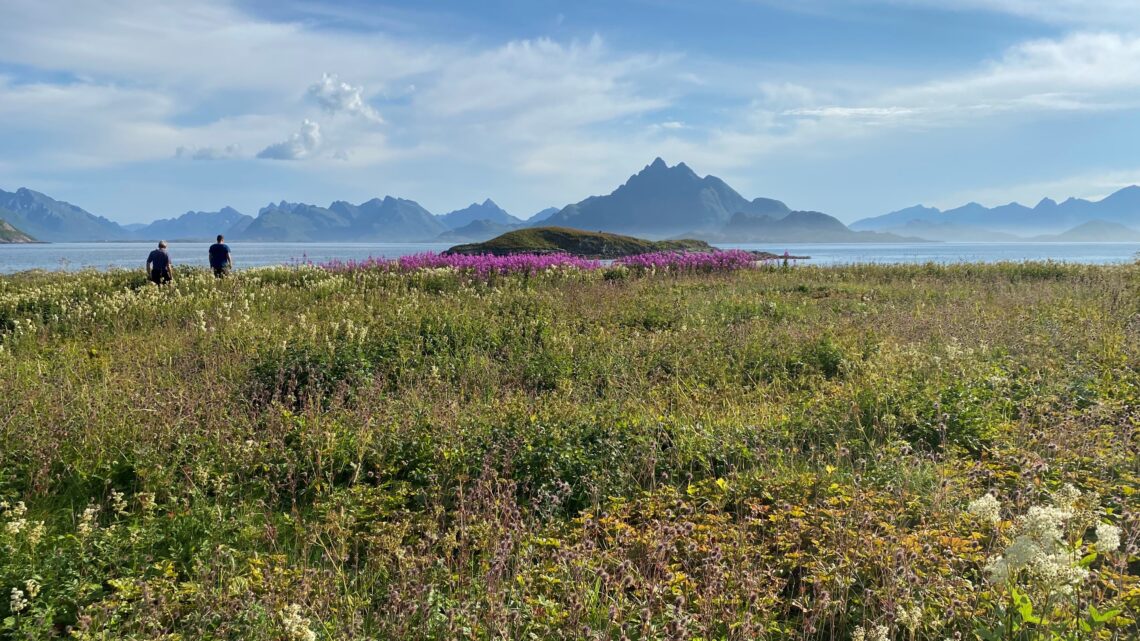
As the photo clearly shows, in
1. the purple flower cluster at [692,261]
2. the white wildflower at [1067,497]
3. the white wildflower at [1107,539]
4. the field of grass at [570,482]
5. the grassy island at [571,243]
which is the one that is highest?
the grassy island at [571,243]

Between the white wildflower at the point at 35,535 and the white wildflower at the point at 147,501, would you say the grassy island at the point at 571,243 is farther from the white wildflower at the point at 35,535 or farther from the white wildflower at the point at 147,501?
the white wildflower at the point at 35,535

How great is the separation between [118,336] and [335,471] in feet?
24.0

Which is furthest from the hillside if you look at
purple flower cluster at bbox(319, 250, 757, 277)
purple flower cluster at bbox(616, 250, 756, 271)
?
purple flower cluster at bbox(319, 250, 757, 277)

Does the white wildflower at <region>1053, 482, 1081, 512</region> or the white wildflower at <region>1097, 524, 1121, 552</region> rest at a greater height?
the white wildflower at <region>1097, 524, 1121, 552</region>

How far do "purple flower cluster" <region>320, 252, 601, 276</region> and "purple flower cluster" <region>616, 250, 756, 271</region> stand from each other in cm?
168

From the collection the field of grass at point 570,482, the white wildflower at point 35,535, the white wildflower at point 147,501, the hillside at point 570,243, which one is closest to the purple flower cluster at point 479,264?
the field of grass at point 570,482

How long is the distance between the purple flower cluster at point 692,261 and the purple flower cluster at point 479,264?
168 centimetres

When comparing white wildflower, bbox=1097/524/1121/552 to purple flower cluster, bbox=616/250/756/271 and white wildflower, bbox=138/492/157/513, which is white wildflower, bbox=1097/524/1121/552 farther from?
purple flower cluster, bbox=616/250/756/271

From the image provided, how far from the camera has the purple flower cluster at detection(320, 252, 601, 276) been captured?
57.8ft

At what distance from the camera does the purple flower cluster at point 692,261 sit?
20.6m

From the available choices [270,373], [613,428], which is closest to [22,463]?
[270,373]

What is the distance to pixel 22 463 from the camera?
15.8 feet

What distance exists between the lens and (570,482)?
15.7 feet

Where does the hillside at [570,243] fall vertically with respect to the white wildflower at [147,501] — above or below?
above
